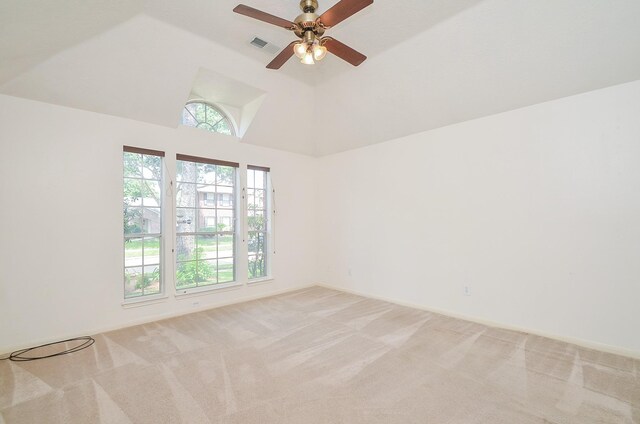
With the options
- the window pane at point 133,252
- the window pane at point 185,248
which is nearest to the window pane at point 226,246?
the window pane at point 185,248

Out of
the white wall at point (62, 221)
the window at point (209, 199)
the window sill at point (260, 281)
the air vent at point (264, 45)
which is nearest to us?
the white wall at point (62, 221)

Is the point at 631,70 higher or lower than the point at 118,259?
higher

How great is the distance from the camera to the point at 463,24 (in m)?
2.84

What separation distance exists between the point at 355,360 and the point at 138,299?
2.90m

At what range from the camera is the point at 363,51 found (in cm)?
346

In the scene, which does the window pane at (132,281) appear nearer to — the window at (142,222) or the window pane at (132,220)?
the window at (142,222)

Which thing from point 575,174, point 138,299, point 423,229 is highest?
point 575,174

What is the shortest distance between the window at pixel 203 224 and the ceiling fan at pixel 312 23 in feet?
8.45

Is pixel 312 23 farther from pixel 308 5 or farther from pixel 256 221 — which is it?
pixel 256 221

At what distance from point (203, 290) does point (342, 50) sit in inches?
146

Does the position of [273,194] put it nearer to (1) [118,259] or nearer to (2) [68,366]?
(1) [118,259]

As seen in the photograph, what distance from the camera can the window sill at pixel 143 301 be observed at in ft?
11.8

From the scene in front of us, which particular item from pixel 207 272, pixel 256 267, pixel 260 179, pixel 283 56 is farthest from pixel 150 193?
pixel 283 56

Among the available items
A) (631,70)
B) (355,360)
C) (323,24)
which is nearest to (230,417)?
(355,360)
